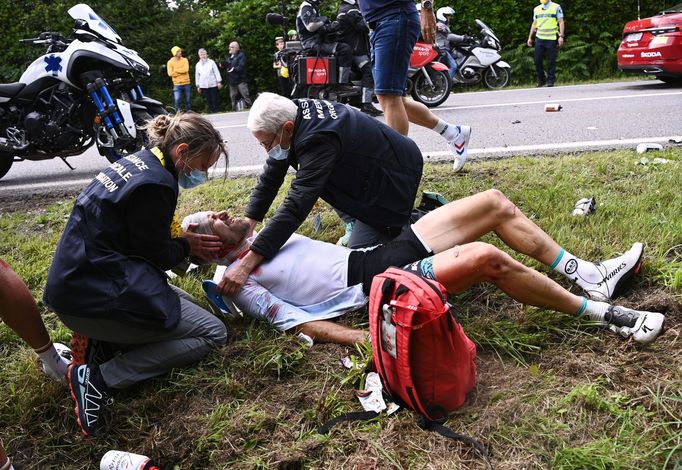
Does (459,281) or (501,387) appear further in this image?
(459,281)

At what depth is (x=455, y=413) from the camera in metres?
2.37

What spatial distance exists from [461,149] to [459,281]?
2.40m

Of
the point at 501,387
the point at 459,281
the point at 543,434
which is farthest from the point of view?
the point at 459,281

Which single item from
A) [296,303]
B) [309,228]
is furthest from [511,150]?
[296,303]

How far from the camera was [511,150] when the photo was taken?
5.78 metres

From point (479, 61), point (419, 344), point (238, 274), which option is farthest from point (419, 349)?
point (479, 61)

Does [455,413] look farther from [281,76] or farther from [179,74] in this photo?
[179,74]

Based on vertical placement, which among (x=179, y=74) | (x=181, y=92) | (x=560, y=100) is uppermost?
(x=560, y=100)

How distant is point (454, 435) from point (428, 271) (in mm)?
734

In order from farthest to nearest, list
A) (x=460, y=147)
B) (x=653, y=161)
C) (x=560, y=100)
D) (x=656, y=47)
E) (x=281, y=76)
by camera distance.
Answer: (x=281, y=76), (x=656, y=47), (x=560, y=100), (x=460, y=147), (x=653, y=161)

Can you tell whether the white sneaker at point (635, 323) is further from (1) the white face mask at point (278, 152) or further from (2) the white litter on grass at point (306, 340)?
(1) the white face mask at point (278, 152)

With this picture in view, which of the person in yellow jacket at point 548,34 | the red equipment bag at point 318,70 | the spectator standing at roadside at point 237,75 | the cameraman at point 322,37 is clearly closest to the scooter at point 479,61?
the person in yellow jacket at point 548,34

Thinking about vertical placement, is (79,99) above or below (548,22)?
above

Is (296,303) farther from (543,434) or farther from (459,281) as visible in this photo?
(543,434)
